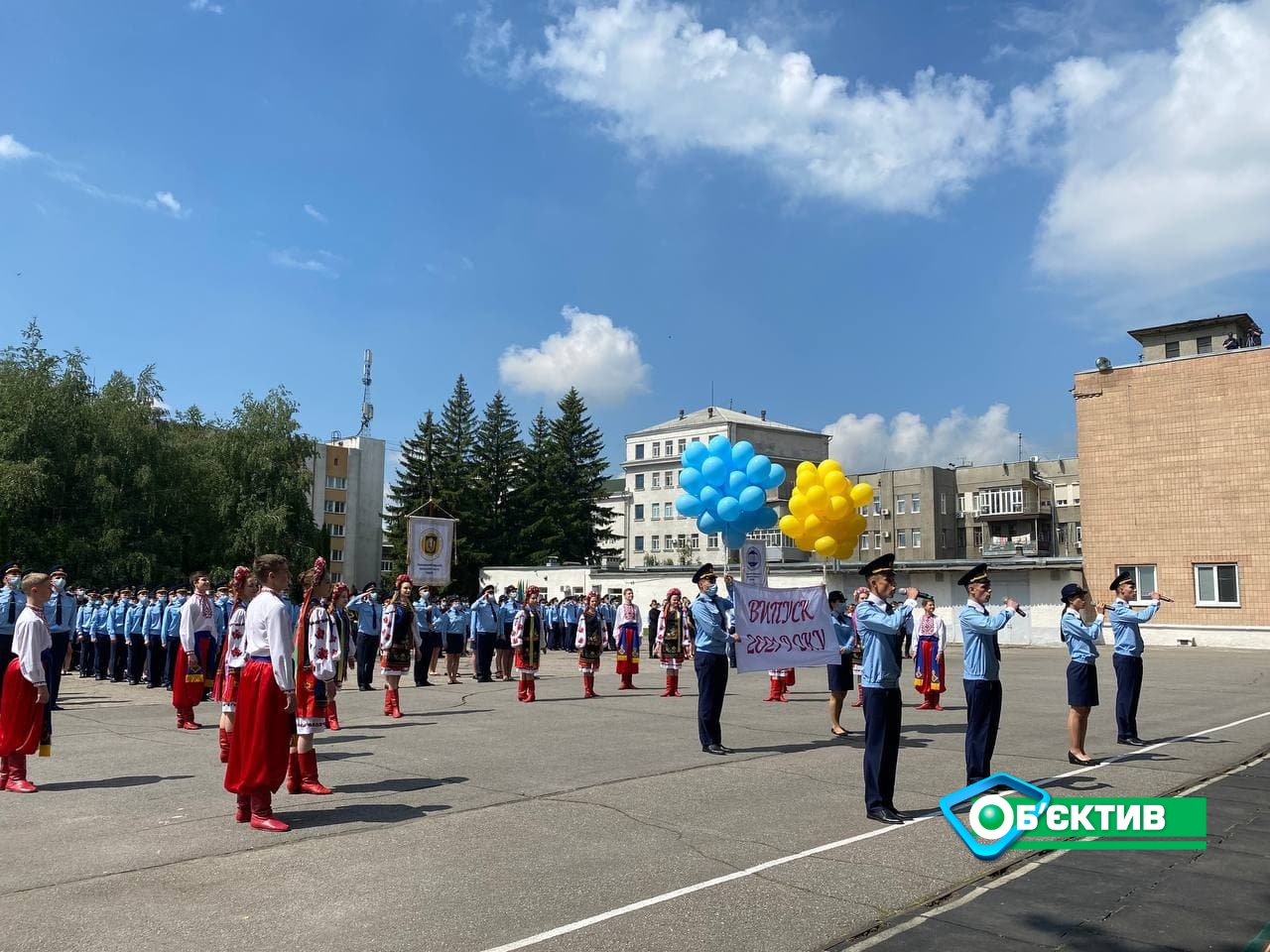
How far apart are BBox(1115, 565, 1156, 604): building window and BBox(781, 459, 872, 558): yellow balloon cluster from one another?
1776 cm

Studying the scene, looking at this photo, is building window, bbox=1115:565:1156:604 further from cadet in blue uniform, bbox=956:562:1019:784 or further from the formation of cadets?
cadet in blue uniform, bbox=956:562:1019:784

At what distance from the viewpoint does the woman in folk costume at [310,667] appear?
845 cm

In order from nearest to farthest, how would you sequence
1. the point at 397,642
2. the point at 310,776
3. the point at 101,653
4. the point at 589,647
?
1. the point at 310,776
2. the point at 397,642
3. the point at 589,647
4. the point at 101,653

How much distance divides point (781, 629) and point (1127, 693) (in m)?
4.41

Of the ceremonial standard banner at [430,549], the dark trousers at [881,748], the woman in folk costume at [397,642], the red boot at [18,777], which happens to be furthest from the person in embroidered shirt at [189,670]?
the ceremonial standard banner at [430,549]

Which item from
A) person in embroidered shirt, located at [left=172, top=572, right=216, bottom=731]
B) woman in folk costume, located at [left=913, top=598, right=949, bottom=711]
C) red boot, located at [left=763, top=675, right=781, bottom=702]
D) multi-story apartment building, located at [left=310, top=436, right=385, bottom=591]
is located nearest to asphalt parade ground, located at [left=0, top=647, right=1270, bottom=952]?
person in embroidered shirt, located at [left=172, top=572, right=216, bottom=731]

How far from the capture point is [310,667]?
8.44 meters

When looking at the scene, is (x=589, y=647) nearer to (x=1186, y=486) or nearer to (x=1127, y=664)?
(x=1127, y=664)

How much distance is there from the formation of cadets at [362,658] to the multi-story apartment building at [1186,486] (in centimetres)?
2218

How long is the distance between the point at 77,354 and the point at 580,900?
1766 inches

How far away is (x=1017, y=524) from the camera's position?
80.8 metres

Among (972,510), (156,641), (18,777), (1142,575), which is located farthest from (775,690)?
(972,510)

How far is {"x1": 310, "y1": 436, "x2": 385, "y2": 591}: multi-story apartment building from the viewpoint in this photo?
84438 mm

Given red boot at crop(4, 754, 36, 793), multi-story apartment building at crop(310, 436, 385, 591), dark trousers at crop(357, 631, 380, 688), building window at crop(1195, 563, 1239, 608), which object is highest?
multi-story apartment building at crop(310, 436, 385, 591)
